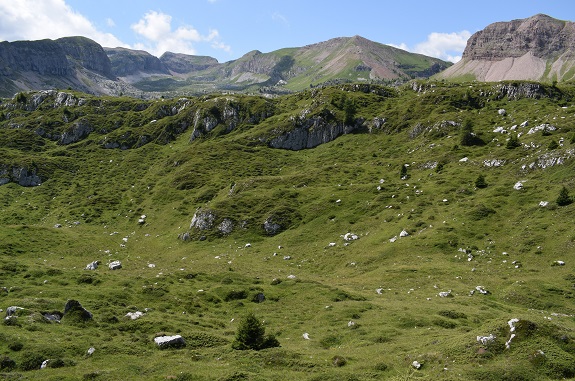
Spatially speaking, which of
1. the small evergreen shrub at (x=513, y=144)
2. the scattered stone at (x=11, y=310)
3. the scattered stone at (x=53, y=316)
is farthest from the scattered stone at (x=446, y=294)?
the small evergreen shrub at (x=513, y=144)

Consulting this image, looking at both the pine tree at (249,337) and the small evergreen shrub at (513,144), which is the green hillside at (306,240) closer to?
the small evergreen shrub at (513,144)

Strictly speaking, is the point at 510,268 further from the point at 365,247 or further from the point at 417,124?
the point at 417,124

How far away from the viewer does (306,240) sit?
67.8 meters

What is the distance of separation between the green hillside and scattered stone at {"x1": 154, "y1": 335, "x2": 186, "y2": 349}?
77cm

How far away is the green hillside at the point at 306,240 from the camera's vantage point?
2309cm

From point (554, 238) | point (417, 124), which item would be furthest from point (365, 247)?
point (417, 124)

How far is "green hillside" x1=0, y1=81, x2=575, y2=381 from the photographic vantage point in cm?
2309

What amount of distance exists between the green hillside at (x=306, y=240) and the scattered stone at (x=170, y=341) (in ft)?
2.53

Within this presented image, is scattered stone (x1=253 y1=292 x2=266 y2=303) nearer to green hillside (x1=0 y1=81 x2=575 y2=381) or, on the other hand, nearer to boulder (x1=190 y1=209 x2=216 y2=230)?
green hillside (x1=0 y1=81 x2=575 y2=381)

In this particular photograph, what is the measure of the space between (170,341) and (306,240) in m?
43.1

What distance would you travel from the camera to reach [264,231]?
74250 mm

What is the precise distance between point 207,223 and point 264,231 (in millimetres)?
11968

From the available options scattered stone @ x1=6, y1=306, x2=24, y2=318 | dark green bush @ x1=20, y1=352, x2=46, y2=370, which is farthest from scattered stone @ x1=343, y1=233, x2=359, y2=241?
dark green bush @ x1=20, y1=352, x2=46, y2=370

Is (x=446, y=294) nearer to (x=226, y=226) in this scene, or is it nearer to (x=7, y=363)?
(x=7, y=363)
